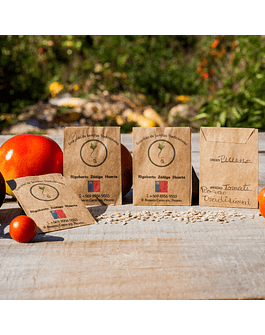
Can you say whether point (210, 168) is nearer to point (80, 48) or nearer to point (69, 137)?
point (69, 137)

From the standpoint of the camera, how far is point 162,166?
4.34ft

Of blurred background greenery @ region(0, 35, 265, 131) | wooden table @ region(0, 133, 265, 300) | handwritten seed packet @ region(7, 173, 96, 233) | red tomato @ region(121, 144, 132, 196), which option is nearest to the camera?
wooden table @ region(0, 133, 265, 300)

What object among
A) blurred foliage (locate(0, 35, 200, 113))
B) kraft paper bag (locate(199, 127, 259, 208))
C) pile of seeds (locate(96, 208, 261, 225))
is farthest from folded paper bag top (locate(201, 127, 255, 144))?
blurred foliage (locate(0, 35, 200, 113))

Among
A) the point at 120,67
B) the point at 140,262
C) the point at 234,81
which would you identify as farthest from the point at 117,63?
the point at 140,262

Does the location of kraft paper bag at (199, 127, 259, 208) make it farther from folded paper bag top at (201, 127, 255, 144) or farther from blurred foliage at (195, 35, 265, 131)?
blurred foliage at (195, 35, 265, 131)

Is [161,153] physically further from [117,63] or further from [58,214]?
[117,63]

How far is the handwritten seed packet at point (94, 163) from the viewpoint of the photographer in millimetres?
1329

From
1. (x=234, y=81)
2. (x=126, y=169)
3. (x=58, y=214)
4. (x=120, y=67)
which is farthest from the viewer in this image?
(x=120, y=67)

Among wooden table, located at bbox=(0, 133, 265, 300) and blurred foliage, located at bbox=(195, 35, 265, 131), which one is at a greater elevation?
blurred foliage, located at bbox=(195, 35, 265, 131)

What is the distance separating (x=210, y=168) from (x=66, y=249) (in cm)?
63

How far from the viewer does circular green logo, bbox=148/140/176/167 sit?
1313 millimetres

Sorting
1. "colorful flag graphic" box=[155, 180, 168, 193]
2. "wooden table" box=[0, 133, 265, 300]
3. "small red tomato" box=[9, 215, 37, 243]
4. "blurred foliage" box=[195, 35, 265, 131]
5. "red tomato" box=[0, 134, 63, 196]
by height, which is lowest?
"wooden table" box=[0, 133, 265, 300]

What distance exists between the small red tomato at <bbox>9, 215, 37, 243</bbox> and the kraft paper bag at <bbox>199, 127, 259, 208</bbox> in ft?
2.14

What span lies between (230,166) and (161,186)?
266 millimetres
